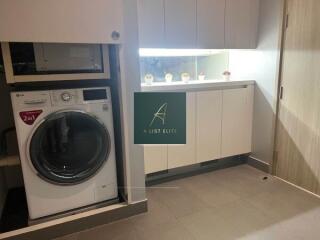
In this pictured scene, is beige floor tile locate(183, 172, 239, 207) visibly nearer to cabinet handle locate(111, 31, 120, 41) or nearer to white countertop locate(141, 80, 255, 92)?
white countertop locate(141, 80, 255, 92)

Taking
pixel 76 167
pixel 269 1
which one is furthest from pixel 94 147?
pixel 269 1

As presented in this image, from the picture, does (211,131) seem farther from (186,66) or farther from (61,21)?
(61,21)

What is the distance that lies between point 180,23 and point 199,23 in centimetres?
22

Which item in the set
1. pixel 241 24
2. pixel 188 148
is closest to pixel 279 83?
pixel 241 24

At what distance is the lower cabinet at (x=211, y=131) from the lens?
244 cm

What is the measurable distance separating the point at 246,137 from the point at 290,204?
0.94 meters

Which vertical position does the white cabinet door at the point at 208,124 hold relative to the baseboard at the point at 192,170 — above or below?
above

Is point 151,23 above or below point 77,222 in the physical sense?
above

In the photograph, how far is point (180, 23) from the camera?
238 cm

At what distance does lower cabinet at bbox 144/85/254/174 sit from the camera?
8.02 feet

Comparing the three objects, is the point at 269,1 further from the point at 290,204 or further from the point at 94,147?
the point at 94,147

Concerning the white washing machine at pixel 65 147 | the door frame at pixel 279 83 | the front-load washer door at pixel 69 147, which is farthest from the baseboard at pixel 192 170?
the front-load washer door at pixel 69 147

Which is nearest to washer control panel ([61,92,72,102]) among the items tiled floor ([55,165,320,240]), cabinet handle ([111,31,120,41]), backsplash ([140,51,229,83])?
cabinet handle ([111,31,120,41])

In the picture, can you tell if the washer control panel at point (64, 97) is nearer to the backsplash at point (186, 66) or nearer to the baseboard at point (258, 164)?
the backsplash at point (186, 66)
